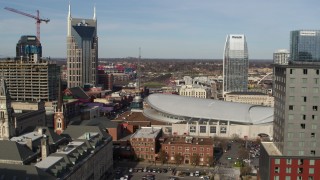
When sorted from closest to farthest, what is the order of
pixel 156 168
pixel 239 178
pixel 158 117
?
pixel 239 178 → pixel 156 168 → pixel 158 117

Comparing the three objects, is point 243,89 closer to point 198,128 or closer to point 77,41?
point 77,41

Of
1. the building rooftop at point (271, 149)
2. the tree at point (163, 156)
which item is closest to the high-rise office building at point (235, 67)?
the tree at point (163, 156)

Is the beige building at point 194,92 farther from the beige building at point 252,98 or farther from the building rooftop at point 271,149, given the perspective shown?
the building rooftop at point 271,149

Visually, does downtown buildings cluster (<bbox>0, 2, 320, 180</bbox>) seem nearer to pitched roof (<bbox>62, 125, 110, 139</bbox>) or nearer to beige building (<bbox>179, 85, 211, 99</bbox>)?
pitched roof (<bbox>62, 125, 110, 139</bbox>)

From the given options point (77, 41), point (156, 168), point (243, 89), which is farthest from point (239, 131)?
point (77, 41)

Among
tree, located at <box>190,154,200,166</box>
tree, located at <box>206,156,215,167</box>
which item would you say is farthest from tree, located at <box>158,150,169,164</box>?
tree, located at <box>206,156,215,167</box>

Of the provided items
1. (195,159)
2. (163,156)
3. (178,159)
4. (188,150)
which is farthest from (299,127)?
(163,156)
